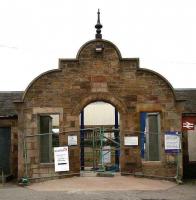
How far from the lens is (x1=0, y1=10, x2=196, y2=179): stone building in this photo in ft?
62.5

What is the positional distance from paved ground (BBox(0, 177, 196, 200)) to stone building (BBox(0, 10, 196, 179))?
140cm

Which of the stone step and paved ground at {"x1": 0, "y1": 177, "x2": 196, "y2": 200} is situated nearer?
paved ground at {"x1": 0, "y1": 177, "x2": 196, "y2": 200}

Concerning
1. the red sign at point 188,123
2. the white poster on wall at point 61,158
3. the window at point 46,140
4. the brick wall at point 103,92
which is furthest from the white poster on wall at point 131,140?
the red sign at point 188,123

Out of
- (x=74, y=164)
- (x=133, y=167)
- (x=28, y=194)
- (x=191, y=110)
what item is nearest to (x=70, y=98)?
(x=74, y=164)

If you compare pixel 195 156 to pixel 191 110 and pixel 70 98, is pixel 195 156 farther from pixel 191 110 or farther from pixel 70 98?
pixel 70 98

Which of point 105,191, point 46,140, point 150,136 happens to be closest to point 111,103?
point 150,136

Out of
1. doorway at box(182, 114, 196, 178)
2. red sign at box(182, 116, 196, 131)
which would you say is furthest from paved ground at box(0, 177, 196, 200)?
red sign at box(182, 116, 196, 131)

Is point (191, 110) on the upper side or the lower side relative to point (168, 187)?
upper

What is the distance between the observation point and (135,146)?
752 inches

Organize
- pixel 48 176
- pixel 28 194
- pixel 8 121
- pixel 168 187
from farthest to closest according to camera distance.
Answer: pixel 8 121 → pixel 48 176 → pixel 168 187 → pixel 28 194

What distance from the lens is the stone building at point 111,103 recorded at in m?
19.1

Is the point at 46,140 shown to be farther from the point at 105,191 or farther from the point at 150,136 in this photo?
the point at 105,191

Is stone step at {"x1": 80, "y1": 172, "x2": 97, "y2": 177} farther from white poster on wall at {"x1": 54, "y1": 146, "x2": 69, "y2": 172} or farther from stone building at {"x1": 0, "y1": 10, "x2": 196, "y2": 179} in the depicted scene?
white poster on wall at {"x1": 54, "y1": 146, "x2": 69, "y2": 172}

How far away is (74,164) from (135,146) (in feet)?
9.26
